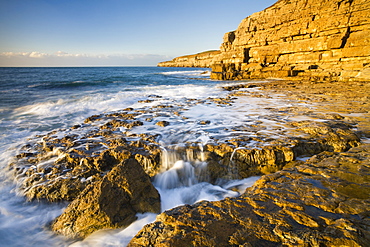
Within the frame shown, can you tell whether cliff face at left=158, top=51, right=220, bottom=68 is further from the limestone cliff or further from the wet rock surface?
the wet rock surface

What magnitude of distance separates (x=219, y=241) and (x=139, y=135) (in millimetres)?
4223

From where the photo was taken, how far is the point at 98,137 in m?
5.61

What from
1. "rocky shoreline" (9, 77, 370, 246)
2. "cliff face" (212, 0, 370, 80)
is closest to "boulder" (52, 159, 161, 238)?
"rocky shoreline" (9, 77, 370, 246)

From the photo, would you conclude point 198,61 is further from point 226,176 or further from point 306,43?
point 226,176

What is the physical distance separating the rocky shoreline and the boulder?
0.01 meters

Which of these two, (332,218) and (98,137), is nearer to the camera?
(332,218)

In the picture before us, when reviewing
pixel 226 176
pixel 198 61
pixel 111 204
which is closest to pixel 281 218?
pixel 226 176

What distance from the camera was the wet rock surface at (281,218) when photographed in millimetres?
1765

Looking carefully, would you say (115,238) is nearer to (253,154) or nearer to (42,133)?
(253,154)

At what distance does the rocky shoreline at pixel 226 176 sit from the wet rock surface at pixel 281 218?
0.01 metres

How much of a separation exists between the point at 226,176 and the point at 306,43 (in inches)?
865

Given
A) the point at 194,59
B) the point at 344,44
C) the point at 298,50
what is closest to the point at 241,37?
the point at 298,50

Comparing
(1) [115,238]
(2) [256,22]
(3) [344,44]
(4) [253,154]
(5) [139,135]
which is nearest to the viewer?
(1) [115,238]

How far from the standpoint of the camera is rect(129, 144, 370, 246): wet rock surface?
176 centimetres
